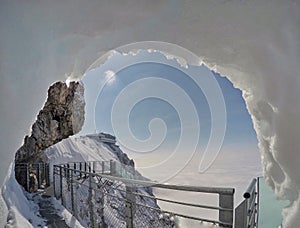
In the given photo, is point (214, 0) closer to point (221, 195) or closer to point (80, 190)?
point (221, 195)

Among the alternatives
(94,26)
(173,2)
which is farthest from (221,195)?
(94,26)

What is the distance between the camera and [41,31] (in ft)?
5.26

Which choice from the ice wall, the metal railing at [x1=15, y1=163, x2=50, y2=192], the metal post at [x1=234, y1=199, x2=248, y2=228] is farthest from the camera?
the metal railing at [x1=15, y1=163, x2=50, y2=192]

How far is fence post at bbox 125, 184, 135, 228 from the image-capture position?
2021 mm

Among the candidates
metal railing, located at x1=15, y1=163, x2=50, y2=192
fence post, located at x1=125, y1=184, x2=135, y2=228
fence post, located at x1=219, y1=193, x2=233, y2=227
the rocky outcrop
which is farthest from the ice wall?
metal railing, located at x1=15, y1=163, x2=50, y2=192

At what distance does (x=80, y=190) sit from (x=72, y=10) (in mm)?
3103

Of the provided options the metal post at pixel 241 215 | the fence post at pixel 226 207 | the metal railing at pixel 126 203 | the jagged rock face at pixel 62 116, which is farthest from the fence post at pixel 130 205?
the jagged rock face at pixel 62 116

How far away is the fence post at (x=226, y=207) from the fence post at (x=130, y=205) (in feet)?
2.75

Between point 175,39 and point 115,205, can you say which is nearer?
point 175,39

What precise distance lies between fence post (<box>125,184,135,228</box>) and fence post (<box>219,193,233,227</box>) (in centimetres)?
84

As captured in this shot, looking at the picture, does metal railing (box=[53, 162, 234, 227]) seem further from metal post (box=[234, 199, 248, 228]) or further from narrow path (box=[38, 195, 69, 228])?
narrow path (box=[38, 195, 69, 228])

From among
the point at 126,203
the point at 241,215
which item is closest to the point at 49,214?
the point at 126,203

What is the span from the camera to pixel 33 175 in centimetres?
588

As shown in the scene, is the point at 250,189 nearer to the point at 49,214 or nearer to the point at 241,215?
the point at 241,215
